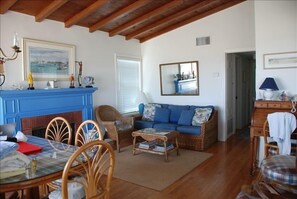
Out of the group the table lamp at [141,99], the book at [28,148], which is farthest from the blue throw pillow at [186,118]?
→ the book at [28,148]

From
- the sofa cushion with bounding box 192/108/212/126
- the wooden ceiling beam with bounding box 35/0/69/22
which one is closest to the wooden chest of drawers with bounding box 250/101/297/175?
the sofa cushion with bounding box 192/108/212/126

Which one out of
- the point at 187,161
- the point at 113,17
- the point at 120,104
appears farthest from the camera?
the point at 120,104

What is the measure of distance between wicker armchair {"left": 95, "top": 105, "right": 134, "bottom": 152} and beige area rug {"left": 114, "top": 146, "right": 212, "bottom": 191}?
1.12 ft

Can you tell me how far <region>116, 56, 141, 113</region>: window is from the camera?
600cm

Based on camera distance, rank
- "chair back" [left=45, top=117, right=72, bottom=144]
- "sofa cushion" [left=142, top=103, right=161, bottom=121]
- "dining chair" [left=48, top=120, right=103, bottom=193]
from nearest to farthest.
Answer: "dining chair" [left=48, top=120, right=103, bottom=193] < "chair back" [left=45, top=117, right=72, bottom=144] < "sofa cushion" [left=142, top=103, right=161, bottom=121]

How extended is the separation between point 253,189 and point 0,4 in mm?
4320

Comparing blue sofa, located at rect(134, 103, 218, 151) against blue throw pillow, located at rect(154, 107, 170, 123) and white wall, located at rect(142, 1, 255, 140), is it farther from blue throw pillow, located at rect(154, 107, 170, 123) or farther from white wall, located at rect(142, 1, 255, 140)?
white wall, located at rect(142, 1, 255, 140)

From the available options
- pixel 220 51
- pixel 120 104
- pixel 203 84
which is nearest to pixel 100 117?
pixel 120 104

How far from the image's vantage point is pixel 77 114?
4.77 metres

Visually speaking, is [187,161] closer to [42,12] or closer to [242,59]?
[42,12]

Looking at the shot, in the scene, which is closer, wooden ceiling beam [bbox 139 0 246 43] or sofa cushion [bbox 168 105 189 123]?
wooden ceiling beam [bbox 139 0 246 43]

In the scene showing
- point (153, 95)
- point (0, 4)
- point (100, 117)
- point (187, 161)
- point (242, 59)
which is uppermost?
point (0, 4)

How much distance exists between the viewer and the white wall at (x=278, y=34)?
342 cm

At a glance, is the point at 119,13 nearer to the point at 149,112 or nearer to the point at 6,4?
the point at 6,4
